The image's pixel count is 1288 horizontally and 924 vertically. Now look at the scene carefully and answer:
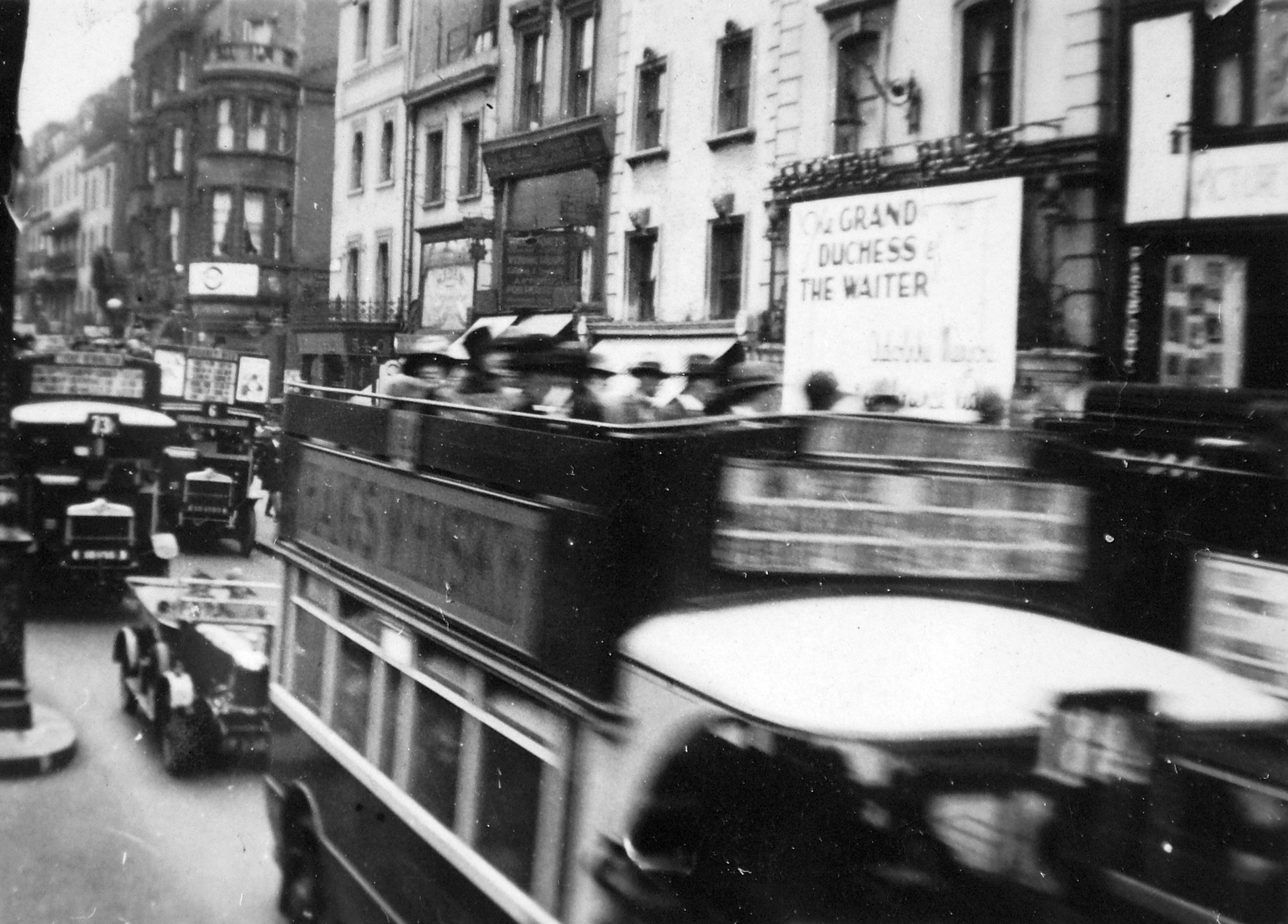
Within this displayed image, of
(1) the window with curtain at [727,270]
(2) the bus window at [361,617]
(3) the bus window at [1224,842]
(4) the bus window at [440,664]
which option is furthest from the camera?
(1) the window with curtain at [727,270]

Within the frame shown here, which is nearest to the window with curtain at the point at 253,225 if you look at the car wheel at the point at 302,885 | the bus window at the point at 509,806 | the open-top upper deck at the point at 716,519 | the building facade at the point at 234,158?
the building facade at the point at 234,158

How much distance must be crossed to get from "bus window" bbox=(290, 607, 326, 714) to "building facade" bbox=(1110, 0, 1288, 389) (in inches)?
139

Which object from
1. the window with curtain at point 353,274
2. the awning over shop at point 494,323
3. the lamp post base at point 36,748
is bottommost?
the lamp post base at point 36,748

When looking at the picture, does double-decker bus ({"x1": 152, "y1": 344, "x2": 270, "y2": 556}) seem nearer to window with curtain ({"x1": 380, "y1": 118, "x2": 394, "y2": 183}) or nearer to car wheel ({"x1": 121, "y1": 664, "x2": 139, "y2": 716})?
car wheel ({"x1": 121, "y1": 664, "x2": 139, "y2": 716})

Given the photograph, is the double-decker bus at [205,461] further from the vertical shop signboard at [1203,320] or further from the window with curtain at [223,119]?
the vertical shop signboard at [1203,320]

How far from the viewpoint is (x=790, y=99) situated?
597 cm

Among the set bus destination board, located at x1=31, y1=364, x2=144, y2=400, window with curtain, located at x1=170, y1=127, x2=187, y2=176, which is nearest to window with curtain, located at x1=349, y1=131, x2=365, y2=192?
window with curtain, located at x1=170, y1=127, x2=187, y2=176

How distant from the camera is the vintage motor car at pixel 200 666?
7.29 metres

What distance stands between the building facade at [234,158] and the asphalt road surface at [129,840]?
6.40ft

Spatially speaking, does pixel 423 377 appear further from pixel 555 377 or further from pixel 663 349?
pixel 663 349

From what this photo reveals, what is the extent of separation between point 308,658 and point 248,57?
412 centimetres

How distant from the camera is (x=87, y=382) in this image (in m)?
13.1

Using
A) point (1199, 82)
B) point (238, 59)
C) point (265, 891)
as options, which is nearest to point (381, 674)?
point (265, 891)

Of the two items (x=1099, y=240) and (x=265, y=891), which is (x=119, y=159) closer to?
(x=265, y=891)
